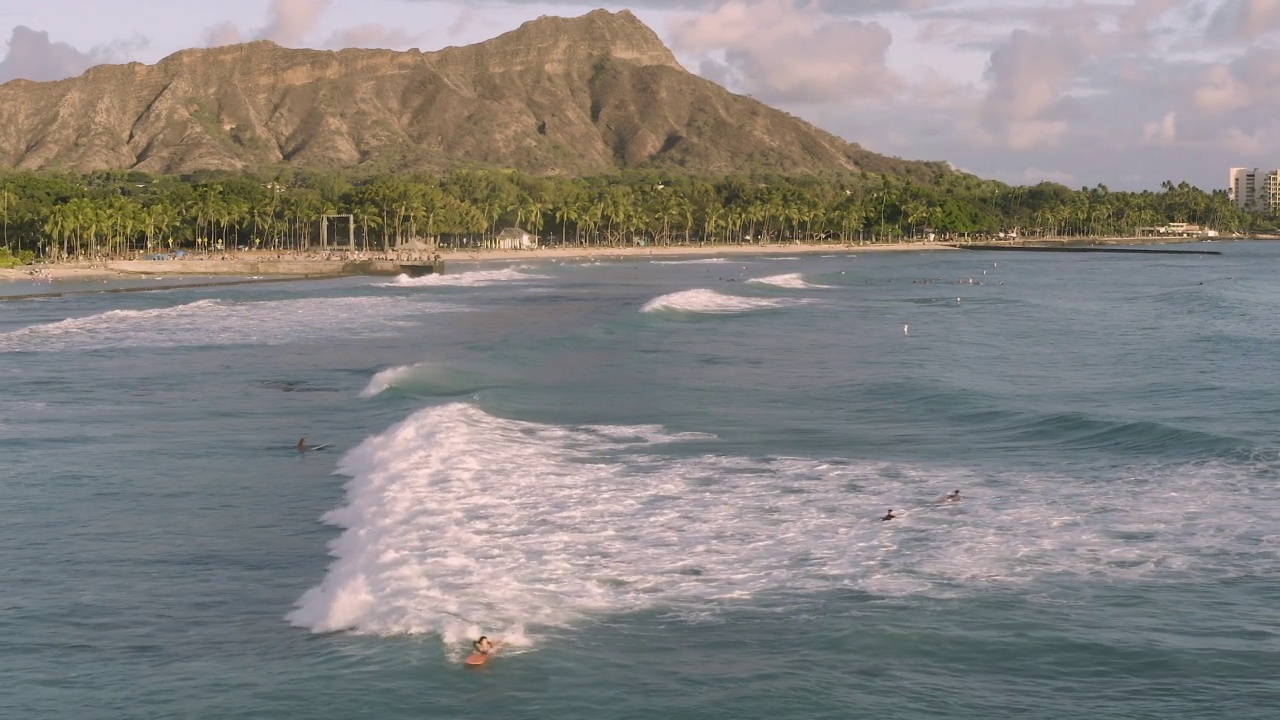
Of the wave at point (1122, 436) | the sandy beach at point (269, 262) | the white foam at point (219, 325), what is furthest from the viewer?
the sandy beach at point (269, 262)

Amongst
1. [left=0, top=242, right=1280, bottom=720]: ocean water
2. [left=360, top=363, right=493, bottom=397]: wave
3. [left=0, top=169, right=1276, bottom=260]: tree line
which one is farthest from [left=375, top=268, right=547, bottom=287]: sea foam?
[left=360, top=363, right=493, bottom=397]: wave

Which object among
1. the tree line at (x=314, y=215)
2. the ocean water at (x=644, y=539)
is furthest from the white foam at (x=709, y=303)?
the tree line at (x=314, y=215)

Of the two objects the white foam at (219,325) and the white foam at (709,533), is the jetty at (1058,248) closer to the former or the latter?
the white foam at (219,325)

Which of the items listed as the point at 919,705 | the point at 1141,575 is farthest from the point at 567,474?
the point at 919,705

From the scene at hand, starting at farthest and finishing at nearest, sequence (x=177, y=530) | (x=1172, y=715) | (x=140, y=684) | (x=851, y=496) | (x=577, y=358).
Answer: (x=577, y=358) → (x=851, y=496) → (x=177, y=530) → (x=140, y=684) → (x=1172, y=715)

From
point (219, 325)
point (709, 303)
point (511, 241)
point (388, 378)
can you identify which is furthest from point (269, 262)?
point (388, 378)

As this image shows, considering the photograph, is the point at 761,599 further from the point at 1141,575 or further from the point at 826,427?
the point at 826,427
